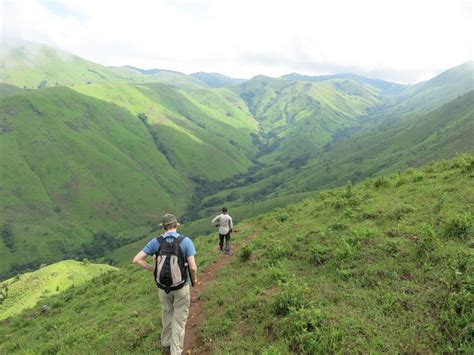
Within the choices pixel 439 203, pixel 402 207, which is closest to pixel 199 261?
pixel 402 207

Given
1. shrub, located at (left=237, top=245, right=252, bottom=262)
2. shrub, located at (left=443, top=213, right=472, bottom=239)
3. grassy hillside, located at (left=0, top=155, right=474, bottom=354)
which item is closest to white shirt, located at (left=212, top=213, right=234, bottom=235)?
grassy hillside, located at (left=0, top=155, right=474, bottom=354)

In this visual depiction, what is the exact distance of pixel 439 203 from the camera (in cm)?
1527

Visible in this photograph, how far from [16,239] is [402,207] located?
755 feet

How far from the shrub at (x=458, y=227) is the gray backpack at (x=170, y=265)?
33.4 feet

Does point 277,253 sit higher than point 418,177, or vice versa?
point 418,177

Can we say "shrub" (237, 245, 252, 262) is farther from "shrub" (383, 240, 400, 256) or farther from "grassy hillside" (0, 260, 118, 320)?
"grassy hillside" (0, 260, 118, 320)

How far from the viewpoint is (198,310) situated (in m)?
12.9

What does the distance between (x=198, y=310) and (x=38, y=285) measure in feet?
126

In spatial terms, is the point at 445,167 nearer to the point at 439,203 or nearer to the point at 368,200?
the point at 368,200

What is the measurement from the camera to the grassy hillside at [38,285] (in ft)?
121

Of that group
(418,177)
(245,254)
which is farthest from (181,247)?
(418,177)

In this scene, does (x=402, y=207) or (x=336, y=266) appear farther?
(x=402, y=207)

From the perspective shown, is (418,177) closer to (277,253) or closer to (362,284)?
(277,253)

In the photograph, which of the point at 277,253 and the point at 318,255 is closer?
the point at 318,255
